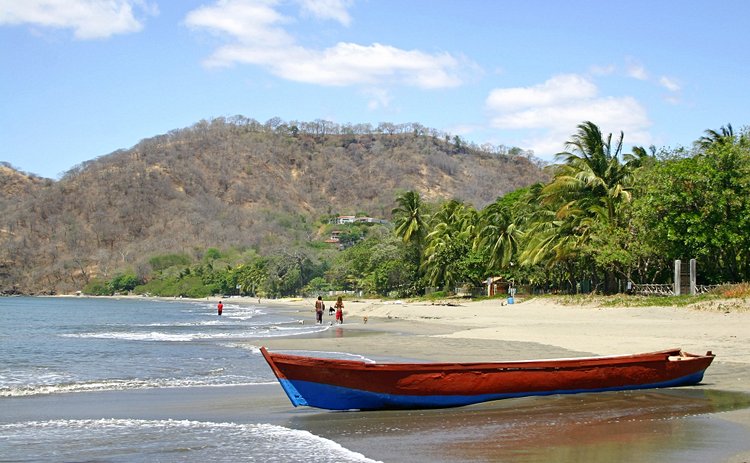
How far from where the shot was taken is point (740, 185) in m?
33.7

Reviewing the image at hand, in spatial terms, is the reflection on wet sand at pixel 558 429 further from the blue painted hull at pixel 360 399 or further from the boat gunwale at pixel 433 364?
the boat gunwale at pixel 433 364

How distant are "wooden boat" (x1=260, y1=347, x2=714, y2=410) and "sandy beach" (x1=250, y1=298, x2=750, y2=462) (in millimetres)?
2328

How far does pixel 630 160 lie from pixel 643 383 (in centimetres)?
3370

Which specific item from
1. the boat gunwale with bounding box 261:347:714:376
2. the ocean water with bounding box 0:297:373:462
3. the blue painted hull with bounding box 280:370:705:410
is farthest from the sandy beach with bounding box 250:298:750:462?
the ocean water with bounding box 0:297:373:462

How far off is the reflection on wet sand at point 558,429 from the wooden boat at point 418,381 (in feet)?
0.56

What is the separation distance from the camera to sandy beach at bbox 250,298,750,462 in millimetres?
15851

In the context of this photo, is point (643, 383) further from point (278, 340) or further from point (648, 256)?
point (648, 256)

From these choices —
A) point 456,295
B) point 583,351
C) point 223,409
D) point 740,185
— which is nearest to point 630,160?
point 740,185

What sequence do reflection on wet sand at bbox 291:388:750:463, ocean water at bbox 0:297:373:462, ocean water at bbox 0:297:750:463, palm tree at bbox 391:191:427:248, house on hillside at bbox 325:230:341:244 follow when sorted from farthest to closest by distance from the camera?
house on hillside at bbox 325:230:341:244, palm tree at bbox 391:191:427:248, ocean water at bbox 0:297:373:462, ocean water at bbox 0:297:750:463, reflection on wet sand at bbox 291:388:750:463

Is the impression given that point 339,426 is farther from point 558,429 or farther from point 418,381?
point 558,429

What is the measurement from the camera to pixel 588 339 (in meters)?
20.8

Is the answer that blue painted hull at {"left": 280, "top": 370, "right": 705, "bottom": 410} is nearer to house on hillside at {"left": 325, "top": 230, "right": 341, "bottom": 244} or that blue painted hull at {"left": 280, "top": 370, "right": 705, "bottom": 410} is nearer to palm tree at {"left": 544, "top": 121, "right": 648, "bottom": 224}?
palm tree at {"left": 544, "top": 121, "right": 648, "bottom": 224}

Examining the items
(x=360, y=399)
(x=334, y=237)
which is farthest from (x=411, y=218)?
(x=334, y=237)

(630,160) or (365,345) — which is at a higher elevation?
(630,160)
